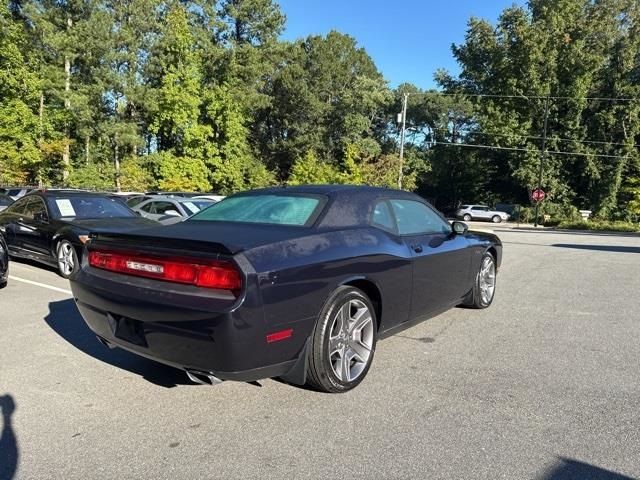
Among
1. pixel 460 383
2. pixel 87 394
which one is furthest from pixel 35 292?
pixel 460 383

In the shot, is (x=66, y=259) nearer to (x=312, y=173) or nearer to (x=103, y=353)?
(x=103, y=353)

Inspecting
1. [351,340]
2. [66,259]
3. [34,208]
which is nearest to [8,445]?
[351,340]

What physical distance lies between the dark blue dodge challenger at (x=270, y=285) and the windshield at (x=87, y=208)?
5.05m

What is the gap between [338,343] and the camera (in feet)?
12.5

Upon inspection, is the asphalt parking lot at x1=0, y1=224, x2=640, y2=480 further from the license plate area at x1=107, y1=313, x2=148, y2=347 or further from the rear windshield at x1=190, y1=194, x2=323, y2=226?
the rear windshield at x1=190, y1=194, x2=323, y2=226

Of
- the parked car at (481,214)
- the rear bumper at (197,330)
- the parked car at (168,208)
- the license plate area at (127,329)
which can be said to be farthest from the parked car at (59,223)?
the parked car at (481,214)

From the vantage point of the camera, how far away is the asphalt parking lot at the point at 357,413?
2.87 meters

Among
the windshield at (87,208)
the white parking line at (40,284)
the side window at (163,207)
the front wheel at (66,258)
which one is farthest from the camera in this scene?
the side window at (163,207)

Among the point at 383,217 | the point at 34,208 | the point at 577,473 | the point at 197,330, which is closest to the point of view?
the point at 577,473

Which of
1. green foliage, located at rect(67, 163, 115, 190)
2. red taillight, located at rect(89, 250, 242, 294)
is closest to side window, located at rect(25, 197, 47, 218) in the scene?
red taillight, located at rect(89, 250, 242, 294)

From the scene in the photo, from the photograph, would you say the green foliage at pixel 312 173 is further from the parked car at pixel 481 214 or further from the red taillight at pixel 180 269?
the red taillight at pixel 180 269

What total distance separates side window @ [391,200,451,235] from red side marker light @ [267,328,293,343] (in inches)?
67.3

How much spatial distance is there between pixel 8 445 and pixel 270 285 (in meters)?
1.75

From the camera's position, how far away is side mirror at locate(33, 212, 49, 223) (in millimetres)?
8614
